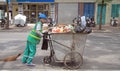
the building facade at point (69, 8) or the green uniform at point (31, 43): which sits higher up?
the building facade at point (69, 8)

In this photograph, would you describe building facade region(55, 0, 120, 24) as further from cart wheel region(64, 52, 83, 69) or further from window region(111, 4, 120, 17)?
cart wheel region(64, 52, 83, 69)

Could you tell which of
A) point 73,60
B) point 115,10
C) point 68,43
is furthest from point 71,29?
point 115,10

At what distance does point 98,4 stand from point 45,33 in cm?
2034

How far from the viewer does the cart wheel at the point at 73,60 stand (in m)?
7.31

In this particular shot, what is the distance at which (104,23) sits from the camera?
27.3 m

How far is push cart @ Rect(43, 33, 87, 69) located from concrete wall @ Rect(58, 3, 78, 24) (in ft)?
65.8

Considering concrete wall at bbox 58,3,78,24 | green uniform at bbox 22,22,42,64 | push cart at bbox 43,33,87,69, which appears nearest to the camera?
→ push cart at bbox 43,33,87,69

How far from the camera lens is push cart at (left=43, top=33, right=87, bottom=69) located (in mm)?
7238

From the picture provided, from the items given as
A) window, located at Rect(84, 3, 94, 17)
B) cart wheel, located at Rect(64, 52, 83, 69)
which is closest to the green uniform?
cart wheel, located at Rect(64, 52, 83, 69)

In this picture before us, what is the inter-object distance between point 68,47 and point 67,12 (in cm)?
2029

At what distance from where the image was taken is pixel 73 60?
24.3ft

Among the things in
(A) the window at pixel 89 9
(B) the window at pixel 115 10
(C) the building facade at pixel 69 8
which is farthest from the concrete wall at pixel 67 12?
(B) the window at pixel 115 10

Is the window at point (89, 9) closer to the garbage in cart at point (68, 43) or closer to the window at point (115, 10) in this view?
the window at point (115, 10)

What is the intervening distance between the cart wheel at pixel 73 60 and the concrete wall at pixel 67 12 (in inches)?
787
